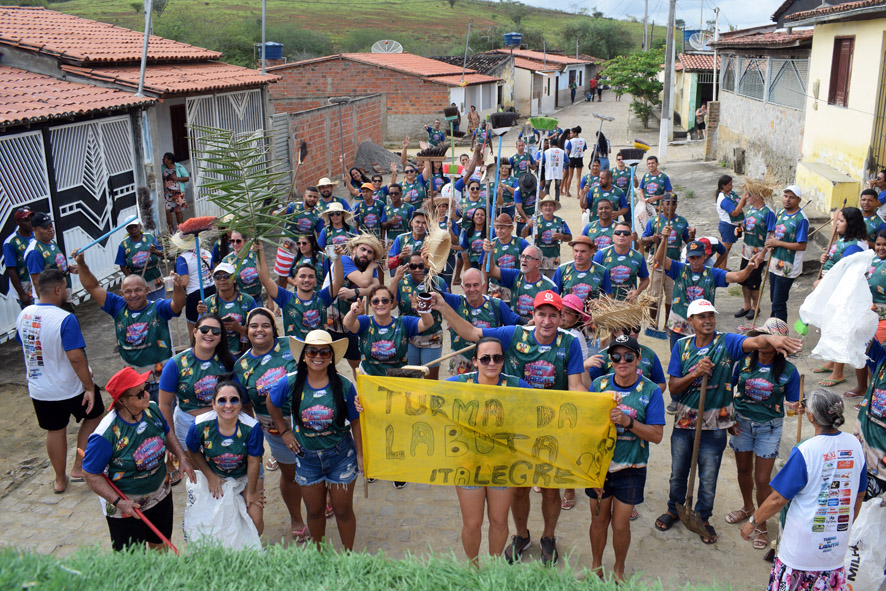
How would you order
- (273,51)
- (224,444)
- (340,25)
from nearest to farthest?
(224,444) < (273,51) < (340,25)

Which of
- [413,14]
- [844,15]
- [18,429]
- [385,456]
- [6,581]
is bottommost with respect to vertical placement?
[18,429]

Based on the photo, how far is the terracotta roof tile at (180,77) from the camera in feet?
44.8

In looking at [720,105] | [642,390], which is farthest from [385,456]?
[720,105]

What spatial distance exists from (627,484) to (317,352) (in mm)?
2232

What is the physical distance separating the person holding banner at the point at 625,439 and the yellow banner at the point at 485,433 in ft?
0.36

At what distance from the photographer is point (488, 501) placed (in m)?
5.30

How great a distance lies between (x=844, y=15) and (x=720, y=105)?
40.6 ft

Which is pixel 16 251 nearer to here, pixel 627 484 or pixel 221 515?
pixel 221 515

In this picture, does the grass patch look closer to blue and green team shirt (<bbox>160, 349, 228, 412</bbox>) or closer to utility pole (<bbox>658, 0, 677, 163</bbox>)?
blue and green team shirt (<bbox>160, 349, 228, 412</bbox>)

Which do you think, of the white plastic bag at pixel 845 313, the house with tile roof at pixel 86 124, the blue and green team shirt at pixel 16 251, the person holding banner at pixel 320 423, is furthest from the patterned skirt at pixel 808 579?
the house with tile roof at pixel 86 124

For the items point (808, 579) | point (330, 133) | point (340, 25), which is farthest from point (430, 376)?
point (340, 25)

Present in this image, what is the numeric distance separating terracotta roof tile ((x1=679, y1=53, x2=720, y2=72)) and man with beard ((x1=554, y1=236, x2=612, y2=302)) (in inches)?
1208

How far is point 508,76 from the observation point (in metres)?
44.1

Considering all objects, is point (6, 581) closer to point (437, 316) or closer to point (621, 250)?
point (437, 316)
